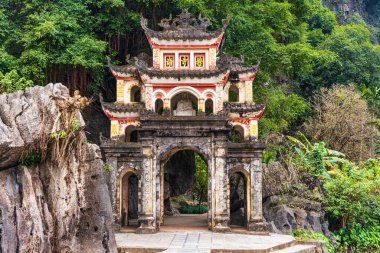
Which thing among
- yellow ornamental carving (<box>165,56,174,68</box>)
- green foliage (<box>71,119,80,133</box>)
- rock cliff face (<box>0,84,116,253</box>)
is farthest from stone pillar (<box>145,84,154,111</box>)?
green foliage (<box>71,119,80,133</box>)

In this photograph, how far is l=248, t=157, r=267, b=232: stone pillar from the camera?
16078 millimetres

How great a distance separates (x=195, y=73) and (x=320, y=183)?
9.58m

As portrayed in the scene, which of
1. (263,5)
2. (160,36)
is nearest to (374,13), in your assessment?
(263,5)

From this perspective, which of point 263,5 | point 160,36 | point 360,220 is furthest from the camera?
point 263,5

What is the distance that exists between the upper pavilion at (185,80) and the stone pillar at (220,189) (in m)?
1.53

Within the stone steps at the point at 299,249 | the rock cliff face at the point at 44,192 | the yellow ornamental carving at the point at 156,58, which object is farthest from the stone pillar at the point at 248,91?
the rock cliff face at the point at 44,192

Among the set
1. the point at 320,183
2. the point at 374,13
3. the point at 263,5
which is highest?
the point at 374,13

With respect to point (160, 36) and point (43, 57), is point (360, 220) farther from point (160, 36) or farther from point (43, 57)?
point (43, 57)

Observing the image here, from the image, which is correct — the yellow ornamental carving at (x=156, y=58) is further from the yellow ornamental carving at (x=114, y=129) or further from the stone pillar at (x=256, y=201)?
the stone pillar at (x=256, y=201)

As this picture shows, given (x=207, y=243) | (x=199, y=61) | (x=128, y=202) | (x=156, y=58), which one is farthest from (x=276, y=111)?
(x=207, y=243)

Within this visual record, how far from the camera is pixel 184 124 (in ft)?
52.4

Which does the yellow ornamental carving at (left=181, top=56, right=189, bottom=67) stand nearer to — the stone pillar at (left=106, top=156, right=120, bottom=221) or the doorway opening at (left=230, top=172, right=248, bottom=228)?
the stone pillar at (left=106, top=156, right=120, bottom=221)

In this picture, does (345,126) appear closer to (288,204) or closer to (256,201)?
(288,204)

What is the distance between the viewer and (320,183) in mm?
21547
